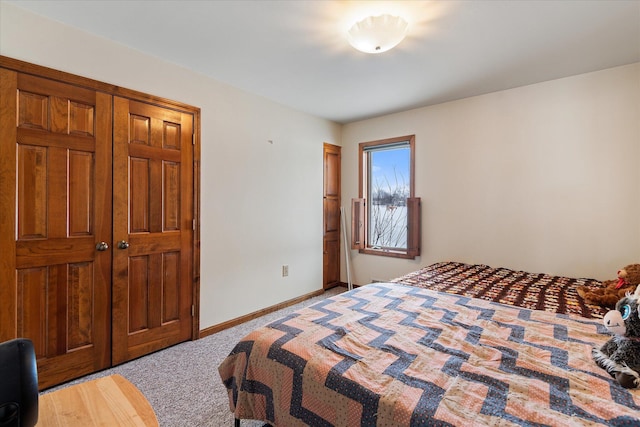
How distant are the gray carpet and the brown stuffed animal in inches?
85.0

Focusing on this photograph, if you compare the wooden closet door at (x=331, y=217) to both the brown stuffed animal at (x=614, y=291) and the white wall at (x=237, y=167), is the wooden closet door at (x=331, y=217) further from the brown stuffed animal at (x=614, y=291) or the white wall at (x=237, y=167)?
the brown stuffed animal at (x=614, y=291)

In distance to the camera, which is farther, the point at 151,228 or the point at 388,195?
the point at 388,195

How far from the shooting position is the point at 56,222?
1941 mm

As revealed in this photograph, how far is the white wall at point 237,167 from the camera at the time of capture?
1988mm

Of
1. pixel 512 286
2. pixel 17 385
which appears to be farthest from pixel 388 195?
pixel 17 385

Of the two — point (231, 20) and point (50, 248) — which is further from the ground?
point (231, 20)

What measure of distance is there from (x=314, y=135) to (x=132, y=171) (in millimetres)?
2223

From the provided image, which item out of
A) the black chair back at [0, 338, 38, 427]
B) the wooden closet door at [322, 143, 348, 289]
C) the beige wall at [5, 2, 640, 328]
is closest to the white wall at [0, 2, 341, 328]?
the beige wall at [5, 2, 640, 328]

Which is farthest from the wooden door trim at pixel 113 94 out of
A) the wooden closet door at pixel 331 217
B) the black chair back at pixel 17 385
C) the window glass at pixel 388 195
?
the window glass at pixel 388 195

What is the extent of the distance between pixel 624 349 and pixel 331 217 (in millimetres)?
3274

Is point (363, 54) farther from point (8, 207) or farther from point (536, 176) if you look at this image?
point (8, 207)

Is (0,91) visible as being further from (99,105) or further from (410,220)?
(410,220)

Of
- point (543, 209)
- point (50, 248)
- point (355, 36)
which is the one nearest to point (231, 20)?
point (355, 36)

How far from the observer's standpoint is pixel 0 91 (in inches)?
68.4
